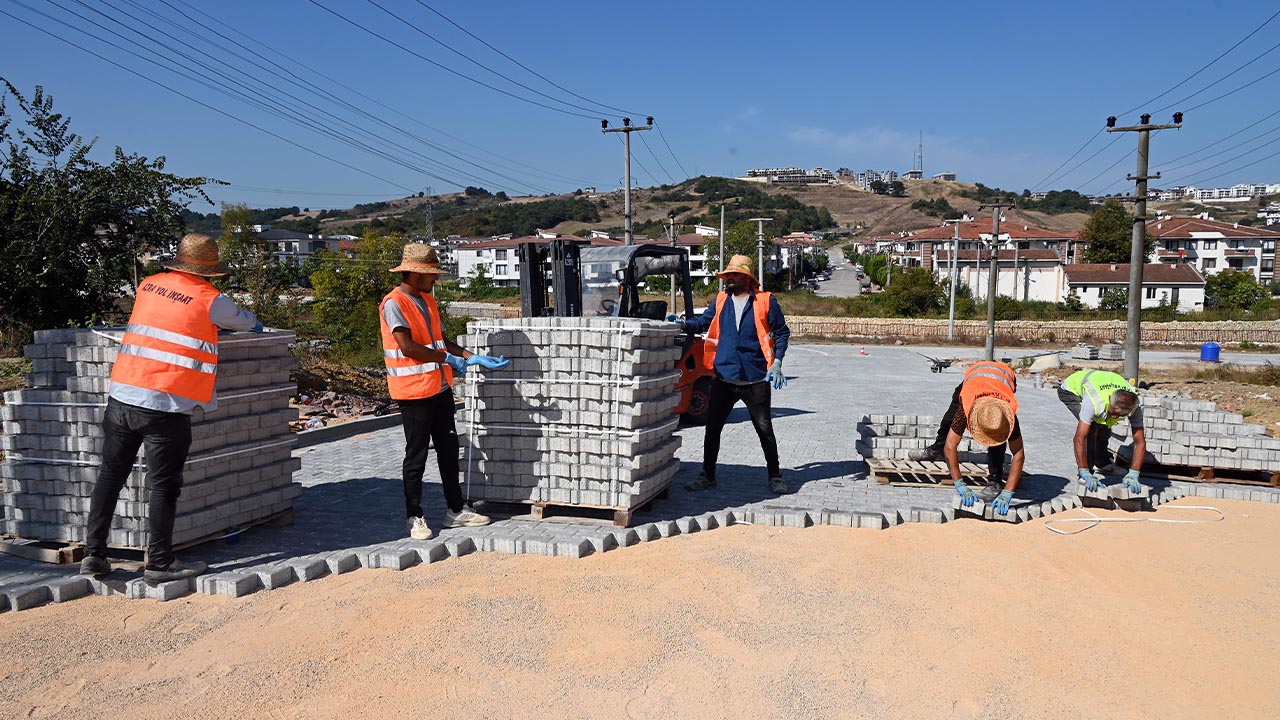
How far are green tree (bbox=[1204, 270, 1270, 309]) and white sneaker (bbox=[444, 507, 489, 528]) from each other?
56320mm

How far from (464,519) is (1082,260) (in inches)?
3056

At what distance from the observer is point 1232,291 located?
53906 millimetres

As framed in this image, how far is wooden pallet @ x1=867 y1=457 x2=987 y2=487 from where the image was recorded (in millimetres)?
7551

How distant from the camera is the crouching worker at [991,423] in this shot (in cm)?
645

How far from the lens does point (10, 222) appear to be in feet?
45.8

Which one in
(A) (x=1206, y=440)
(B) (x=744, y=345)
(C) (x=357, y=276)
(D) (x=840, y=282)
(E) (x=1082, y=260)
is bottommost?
(A) (x=1206, y=440)

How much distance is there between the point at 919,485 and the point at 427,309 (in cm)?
469

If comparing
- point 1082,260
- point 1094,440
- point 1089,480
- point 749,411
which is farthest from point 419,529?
point 1082,260

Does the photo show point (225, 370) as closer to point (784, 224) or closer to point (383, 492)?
point (383, 492)

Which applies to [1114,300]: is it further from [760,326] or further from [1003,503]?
[760,326]

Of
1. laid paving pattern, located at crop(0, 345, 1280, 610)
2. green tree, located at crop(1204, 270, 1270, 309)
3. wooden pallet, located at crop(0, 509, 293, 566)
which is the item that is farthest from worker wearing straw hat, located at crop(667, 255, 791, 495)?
green tree, located at crop(1204, 270, 1270, 309)

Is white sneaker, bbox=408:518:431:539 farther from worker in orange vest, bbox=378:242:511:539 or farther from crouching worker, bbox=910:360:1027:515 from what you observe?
crouching worker, bbox=910:360:1027:515

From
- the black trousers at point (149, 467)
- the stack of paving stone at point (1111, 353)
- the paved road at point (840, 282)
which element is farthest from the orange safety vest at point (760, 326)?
the paved road at point (840, 282)

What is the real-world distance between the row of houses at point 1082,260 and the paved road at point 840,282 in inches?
236
